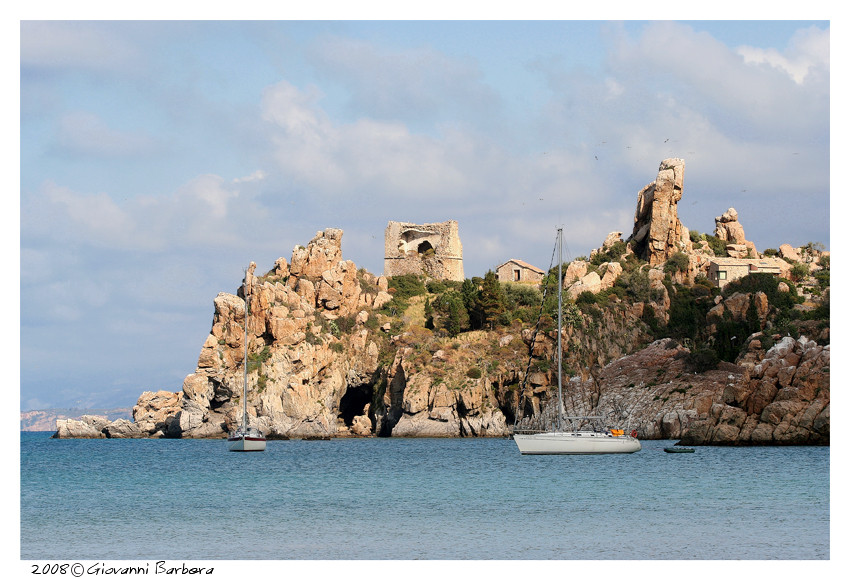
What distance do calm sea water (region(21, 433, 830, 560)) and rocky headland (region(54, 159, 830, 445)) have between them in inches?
737

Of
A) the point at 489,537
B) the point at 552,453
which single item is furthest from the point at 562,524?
the point at 552,453

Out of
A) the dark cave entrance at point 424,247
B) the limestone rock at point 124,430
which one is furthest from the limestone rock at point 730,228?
the limestone rock at point 124,430

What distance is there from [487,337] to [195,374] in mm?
22708

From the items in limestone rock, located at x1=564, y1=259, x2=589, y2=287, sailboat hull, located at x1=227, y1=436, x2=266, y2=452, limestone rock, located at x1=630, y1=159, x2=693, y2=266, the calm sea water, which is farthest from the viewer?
limestone rock, located at x1=630, y1=159, x2=693, y2=266

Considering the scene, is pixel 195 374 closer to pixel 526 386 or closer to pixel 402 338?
pixel 402 338

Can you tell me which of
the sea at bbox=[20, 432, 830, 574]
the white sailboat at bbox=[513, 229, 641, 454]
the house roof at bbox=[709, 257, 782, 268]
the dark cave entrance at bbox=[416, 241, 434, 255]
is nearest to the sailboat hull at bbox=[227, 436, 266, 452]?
the sea at bbox=[20, 432, 830, 574]

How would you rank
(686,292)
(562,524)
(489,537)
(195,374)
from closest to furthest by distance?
(489,537)
(562,524)
(195,374)
(686,292)

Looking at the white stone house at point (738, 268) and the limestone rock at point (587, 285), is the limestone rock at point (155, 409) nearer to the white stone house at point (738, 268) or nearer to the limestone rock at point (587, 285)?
the limestone rock at point (587, 285)

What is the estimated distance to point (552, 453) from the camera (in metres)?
46.8

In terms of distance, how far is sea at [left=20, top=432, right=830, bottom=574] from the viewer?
73.8 ft

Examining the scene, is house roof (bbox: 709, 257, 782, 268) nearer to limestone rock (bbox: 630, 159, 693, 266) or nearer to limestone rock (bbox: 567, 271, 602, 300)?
limestone rock (bbox: 630, 159, 693, 266)

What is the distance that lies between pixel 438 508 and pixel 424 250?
71064 mm

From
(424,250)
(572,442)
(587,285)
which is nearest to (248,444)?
(572,442)

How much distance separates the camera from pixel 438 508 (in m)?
29.9
